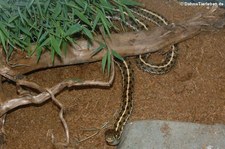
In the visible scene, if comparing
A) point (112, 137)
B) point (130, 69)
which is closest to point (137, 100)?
point (130, 69)

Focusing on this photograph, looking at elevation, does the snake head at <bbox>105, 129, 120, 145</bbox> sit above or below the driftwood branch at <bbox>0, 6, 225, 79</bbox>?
below

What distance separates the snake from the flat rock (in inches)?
4.9

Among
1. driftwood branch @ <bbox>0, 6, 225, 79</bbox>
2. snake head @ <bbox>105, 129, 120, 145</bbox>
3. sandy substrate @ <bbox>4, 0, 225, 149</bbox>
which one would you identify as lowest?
snake head @ <bbox>105, 129, 120, 145</bbox>

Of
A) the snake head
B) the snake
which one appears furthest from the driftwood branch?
the snake head

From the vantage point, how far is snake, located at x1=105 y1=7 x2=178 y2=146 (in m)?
4.36

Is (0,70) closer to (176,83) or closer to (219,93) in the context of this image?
(176,83)

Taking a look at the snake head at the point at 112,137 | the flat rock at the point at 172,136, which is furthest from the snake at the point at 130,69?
the flat rock at the point at 172,136

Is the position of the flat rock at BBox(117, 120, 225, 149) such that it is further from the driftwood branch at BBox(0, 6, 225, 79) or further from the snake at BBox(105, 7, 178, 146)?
the driftwood branch at BBox(0, 6, 225, 79)

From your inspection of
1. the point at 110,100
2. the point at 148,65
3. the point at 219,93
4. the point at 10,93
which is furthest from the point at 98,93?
the point at 219,93

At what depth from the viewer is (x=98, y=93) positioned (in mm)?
4621

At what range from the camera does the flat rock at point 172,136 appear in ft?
13.6

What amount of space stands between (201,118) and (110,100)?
89cm

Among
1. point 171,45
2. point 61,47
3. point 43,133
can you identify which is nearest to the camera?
point 61,47

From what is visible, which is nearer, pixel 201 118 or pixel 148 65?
pixel 201 118
